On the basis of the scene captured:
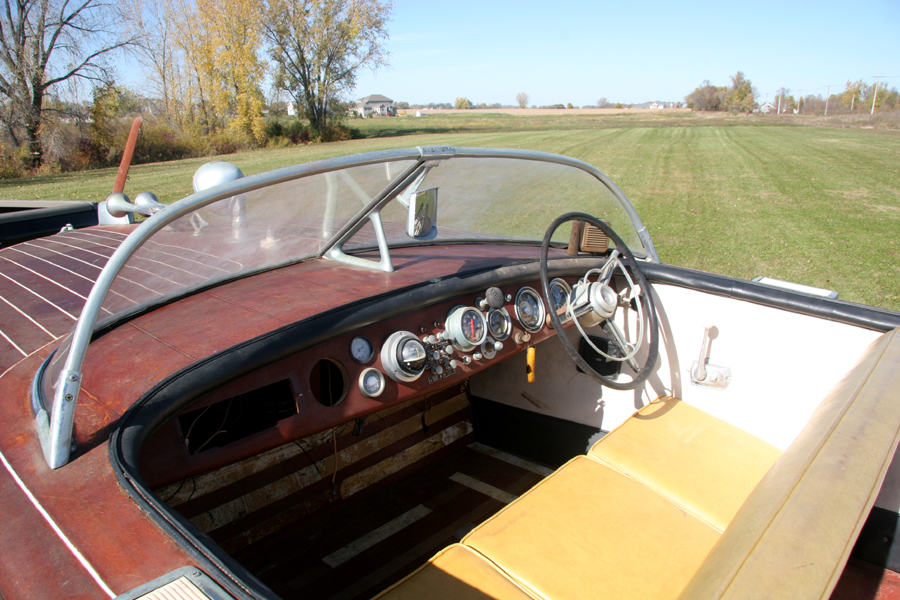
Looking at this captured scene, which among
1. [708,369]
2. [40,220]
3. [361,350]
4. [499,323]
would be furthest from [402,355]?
[40,220]

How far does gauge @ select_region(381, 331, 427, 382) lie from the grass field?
5.78 meters

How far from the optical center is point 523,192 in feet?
9.22

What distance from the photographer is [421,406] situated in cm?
310

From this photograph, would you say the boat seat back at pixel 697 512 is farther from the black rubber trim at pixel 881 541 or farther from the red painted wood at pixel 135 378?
the red painted wood at pixel 135 378

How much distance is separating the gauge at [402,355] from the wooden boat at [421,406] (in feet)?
0.03

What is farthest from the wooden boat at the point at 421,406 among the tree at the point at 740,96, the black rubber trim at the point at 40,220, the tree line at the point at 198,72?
the tree at the point at 740,96

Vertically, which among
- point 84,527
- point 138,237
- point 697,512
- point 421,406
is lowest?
point 421,406

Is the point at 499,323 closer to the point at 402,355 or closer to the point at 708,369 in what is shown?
the point at 402,355

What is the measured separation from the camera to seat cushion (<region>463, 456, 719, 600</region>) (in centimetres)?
156

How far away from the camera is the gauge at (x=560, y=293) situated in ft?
7.88

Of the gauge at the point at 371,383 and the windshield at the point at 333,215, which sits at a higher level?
the windshield at the point at 333,215

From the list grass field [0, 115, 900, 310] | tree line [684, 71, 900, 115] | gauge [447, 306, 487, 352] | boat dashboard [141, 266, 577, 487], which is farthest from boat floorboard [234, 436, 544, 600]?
tree line [684, 71, 900, 115]

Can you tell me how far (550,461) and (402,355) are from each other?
5.27 ft

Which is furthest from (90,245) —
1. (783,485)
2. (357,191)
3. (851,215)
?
(851,215)
